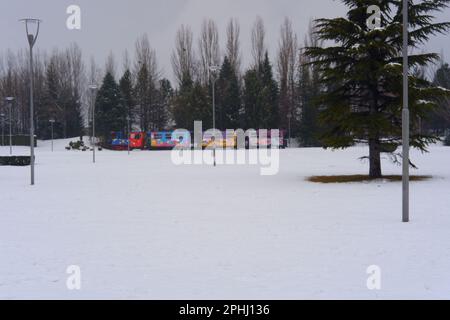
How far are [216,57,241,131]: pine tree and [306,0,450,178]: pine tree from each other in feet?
174

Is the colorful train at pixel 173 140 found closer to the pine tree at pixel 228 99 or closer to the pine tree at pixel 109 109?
the pine tree at pixel 109 109

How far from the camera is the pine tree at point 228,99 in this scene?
75.4 meters

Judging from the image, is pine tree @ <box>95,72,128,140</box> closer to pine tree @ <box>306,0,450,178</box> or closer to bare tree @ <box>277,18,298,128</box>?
bare tree @ <box>277,18,298,128</box>

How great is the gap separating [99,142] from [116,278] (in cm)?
7261

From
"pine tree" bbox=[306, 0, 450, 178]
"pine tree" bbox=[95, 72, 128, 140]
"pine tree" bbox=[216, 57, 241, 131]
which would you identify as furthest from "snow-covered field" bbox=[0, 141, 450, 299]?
"pine tree" bbox=[95, 72, 128, 140]

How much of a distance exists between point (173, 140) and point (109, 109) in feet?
44.7

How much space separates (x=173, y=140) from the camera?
71.6 metres

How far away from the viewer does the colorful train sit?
69188 mm

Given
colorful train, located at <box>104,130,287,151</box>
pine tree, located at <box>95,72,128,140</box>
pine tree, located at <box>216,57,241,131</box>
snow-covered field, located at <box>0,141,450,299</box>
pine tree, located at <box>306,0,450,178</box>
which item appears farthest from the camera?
pine tree, located at <box>95,72,128,140</box>

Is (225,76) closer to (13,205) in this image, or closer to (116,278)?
(13,205)

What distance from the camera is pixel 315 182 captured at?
2211 centimetres

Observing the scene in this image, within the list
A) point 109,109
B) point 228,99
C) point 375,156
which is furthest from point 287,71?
point 375,156
